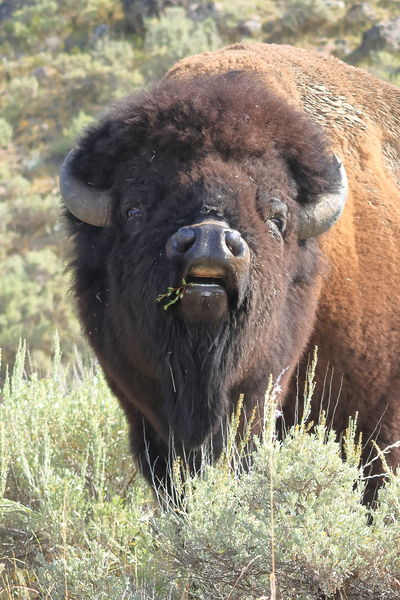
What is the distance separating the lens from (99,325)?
4.74 meters

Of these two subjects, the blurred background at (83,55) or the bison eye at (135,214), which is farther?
the blurred background at (83,55)

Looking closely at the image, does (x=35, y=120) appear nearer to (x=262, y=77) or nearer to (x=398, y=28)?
(x=398, y=28)

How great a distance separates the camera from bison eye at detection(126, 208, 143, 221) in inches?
170

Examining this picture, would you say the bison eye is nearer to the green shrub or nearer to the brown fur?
the brown fur

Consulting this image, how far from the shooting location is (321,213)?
177 inches

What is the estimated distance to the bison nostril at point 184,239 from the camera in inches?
148

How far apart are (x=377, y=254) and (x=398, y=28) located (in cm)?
2063

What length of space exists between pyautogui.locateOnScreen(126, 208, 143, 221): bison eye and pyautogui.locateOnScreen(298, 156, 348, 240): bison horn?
32.6 inches

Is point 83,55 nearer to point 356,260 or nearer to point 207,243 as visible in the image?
point 356,260

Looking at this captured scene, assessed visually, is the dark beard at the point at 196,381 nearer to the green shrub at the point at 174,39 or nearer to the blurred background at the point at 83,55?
the blurred background at the point at 83,55

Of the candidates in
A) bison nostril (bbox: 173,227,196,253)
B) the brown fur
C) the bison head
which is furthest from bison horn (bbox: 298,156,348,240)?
bison nostril (bbox: 173,227,196,253)

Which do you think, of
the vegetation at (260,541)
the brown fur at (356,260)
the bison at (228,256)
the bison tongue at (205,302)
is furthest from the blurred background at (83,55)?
the bison tongue at (205,302)

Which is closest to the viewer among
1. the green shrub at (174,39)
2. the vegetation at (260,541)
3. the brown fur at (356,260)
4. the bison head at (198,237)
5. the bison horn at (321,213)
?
the vegetation at (260,541)

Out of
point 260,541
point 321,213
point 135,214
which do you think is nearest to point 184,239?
point 135,214
